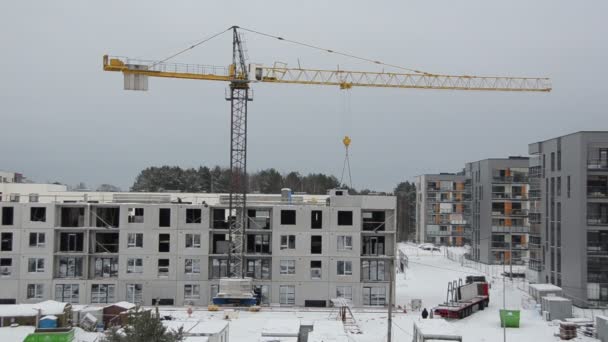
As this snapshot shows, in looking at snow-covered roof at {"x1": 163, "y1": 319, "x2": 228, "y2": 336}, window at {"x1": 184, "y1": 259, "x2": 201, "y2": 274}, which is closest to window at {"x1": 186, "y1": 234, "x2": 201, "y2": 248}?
window at {"x1": 184, "y1": 259, "x2": 201, "y2": 274}

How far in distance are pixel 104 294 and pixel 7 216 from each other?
9.17m

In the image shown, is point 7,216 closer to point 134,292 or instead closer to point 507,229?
point 134,292

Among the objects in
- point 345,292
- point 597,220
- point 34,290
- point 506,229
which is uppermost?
point 597,220

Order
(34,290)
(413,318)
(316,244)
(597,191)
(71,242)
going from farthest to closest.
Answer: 1. (71,242)
2. (316,244)
3. (34,290)
4. (597,191)
5. (413,318)

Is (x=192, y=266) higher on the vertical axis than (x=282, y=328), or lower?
higher

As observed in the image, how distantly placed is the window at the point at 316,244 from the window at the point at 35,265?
19846 millimetres

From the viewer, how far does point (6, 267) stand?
1847 inches

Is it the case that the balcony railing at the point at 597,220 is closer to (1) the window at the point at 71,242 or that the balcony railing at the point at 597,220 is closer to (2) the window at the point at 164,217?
(2) the window at the point at 164,217

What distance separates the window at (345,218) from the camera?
4797 cm

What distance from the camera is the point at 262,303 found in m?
47.6

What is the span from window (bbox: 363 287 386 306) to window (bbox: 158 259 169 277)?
578 inches

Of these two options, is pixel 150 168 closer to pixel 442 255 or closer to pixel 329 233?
pixel 442 255

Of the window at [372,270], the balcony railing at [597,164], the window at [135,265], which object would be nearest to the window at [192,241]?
the window at [135,265]

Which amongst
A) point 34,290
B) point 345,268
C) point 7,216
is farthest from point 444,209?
point 7,216
